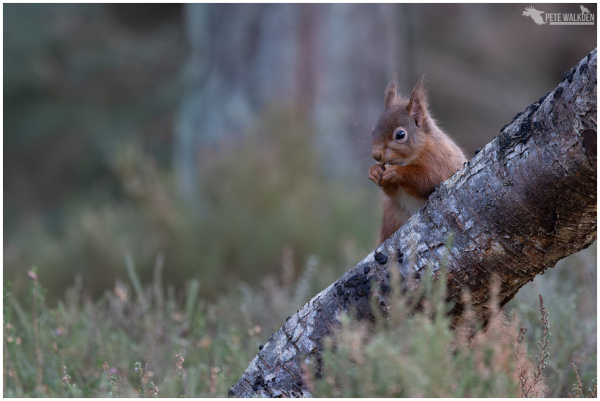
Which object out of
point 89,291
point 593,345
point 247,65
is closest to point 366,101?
point 247,65

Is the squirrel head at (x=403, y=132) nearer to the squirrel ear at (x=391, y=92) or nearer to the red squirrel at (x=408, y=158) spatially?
the red squirrel at (x=408, y=158)

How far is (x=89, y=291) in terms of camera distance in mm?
4762

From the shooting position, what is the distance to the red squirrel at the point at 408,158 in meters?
2.26

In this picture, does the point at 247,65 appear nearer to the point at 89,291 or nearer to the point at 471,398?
the point at 89,291

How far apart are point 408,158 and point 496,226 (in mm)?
866

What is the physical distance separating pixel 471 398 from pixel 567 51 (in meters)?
10.9

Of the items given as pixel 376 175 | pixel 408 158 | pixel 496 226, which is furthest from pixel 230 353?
pixel 496 226

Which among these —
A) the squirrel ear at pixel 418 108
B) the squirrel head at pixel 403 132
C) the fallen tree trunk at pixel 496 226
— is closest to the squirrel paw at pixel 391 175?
the squirrel head at pixel 403 132

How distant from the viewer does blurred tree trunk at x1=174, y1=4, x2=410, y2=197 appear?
20.4 feet

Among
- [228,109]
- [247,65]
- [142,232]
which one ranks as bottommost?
[142,232]

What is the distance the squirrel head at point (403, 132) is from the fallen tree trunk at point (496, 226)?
25.9 inches

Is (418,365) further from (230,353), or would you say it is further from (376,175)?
(230,353)

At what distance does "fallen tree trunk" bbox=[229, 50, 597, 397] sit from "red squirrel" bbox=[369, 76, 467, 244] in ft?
1.58

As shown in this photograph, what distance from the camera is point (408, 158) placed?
2426mm
